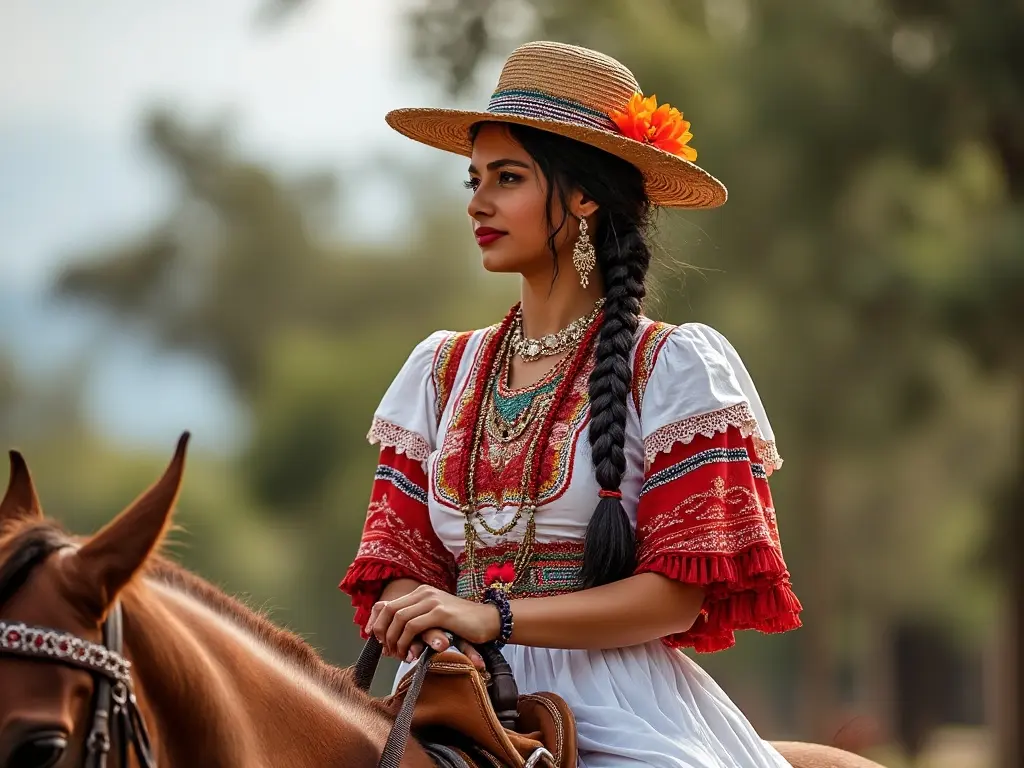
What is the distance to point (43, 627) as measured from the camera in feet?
6.54

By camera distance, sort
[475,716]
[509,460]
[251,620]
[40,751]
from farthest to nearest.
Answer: [509,460], [475,716], [251,620], [40,751]

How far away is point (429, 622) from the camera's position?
2812 mm

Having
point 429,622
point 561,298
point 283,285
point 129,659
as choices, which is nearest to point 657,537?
point 429,622

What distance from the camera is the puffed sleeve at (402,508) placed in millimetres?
3357

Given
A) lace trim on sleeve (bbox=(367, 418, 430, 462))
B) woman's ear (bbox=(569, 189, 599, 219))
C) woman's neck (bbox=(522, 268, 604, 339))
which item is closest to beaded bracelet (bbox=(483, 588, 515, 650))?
lace trim on sleeve (bbox=(367, 418, 430, 462))

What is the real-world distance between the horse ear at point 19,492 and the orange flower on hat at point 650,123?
1.63 meters

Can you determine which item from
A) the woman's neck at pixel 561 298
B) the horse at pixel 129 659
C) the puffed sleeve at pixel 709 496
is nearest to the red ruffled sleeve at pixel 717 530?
the puffed sleeve at pixel 709 496

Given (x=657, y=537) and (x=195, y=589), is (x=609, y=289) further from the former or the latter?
(x=195, y=589)

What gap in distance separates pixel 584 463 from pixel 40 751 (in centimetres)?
146

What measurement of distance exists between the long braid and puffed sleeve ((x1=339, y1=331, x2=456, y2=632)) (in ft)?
1.46

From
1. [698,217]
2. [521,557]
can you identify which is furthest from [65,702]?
[698,217]

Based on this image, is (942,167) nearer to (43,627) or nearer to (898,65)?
(898,65)

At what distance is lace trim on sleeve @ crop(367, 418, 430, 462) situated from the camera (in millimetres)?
3461

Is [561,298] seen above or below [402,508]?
above
